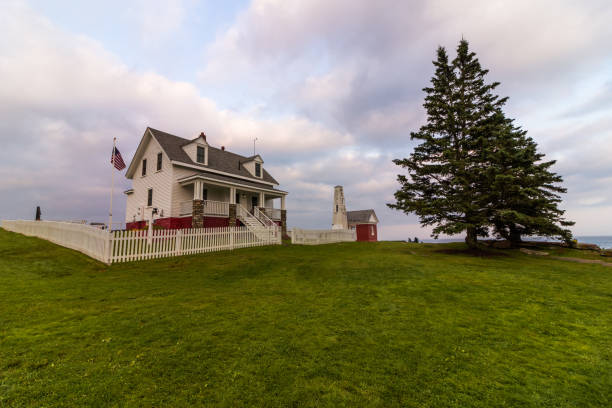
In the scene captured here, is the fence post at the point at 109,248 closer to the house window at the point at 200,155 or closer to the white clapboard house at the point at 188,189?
the white clapboard house at the point at 188,189

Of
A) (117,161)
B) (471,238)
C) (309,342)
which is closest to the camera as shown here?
(309,342)

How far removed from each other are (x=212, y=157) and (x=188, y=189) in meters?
5.05

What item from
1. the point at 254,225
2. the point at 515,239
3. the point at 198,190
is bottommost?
the point at 515,239

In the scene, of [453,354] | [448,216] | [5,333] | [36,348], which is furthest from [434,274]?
[5,333]

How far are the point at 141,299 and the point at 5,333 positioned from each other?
2.33m

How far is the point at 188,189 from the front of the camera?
21.1 meters

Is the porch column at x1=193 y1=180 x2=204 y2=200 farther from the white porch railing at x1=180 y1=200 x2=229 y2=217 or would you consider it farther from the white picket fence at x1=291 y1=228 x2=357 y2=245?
the white picket fence at x1=291 y1=228 x2=357 y2=245

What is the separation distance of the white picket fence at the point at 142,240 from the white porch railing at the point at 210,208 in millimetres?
3942

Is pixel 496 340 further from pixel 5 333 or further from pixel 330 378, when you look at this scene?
pixel 5 333

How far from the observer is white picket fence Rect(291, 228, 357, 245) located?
20.3 metres

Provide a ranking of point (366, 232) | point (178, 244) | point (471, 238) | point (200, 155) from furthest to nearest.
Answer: point (366, 232) → point (200, 155) → point (471, 238) → point (178, 244)

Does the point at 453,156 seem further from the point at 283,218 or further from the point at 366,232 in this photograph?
the point at 366,232

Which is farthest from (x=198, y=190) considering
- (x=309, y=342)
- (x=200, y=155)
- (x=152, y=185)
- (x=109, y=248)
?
(x=309, y=342)

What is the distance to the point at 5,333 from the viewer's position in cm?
437
